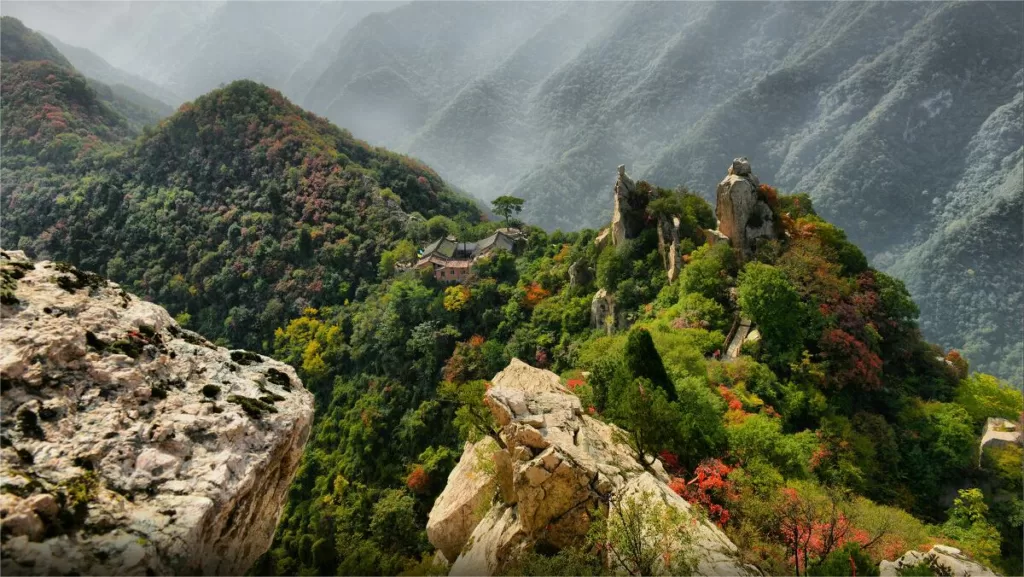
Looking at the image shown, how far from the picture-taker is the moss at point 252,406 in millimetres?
8352

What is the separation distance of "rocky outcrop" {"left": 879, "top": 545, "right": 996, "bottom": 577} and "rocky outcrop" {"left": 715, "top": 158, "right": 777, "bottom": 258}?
18.3m

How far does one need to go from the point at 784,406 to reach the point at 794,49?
182613 mm

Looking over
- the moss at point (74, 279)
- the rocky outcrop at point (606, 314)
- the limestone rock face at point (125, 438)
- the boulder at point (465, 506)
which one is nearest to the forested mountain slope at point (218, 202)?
the rocky outcrop at point (606, 314)

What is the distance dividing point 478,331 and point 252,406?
3707 cm

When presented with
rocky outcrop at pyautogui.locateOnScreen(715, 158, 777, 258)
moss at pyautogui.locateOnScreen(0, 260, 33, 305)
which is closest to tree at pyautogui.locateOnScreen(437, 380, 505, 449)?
moss at pyautogui.locateOnScreen(0, 260, 33, 305)

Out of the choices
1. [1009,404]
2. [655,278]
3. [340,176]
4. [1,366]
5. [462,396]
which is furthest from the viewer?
[340,176]

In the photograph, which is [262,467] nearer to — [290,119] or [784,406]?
[784,406]

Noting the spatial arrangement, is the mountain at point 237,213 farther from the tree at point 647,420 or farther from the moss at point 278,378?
the moss at point 278,378

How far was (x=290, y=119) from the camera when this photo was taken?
73.3m

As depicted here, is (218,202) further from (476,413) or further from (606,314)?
(476,413)

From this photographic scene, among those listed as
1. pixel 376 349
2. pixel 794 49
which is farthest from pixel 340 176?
pixel 794 49

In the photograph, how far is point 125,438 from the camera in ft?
22.8

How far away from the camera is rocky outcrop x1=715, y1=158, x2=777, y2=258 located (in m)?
Result: 28.6

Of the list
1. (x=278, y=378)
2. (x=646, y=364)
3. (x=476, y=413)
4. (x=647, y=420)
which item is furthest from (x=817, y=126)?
(x=278, y=378)
